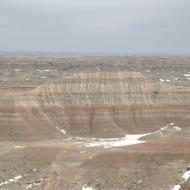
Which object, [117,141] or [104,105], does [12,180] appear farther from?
[104,105]

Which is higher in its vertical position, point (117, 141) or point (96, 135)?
point (96, 135)

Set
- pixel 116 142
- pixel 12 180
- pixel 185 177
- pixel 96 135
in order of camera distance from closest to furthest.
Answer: pixel 185 177
pixel 12 180
pixel 116 142
pixel 96 135

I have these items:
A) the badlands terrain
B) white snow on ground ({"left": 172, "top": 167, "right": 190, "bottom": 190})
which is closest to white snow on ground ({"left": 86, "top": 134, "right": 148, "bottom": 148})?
the badlands terrain

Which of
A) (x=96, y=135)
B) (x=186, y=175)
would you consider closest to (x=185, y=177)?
(x=186, y=175)

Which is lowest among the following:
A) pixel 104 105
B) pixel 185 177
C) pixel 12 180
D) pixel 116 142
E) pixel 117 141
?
pixel 117 141

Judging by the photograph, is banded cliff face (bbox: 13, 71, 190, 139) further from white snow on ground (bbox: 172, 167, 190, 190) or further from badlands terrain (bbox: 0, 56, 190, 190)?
white snow on ground (bbox: 172, 167, 190, 190)
